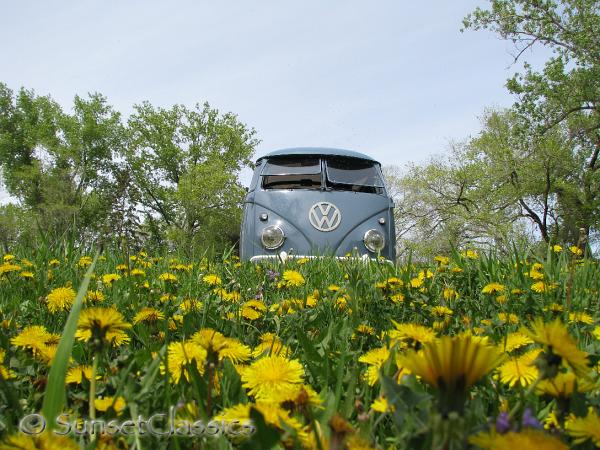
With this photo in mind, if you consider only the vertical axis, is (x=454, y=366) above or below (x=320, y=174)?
below

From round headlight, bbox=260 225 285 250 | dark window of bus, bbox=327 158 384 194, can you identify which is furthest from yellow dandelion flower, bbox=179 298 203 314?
dark window of bus, bbox=327 158 384 194

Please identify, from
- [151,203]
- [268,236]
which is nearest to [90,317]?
[268,236]

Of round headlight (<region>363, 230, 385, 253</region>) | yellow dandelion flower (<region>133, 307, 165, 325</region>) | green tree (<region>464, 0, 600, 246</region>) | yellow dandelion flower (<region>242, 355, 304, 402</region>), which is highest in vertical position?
green tree (<region>464, 0, 600, 246</region>)

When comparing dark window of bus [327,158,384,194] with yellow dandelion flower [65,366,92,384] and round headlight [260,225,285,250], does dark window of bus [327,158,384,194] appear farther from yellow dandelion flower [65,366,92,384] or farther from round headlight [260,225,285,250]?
yellow dandelion flower [65,366,92,384]

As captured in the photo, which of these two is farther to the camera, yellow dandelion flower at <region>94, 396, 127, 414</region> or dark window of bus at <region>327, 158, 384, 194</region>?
dark window of bus at <region>327, 158, 384, 194</region>

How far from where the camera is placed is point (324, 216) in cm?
538
